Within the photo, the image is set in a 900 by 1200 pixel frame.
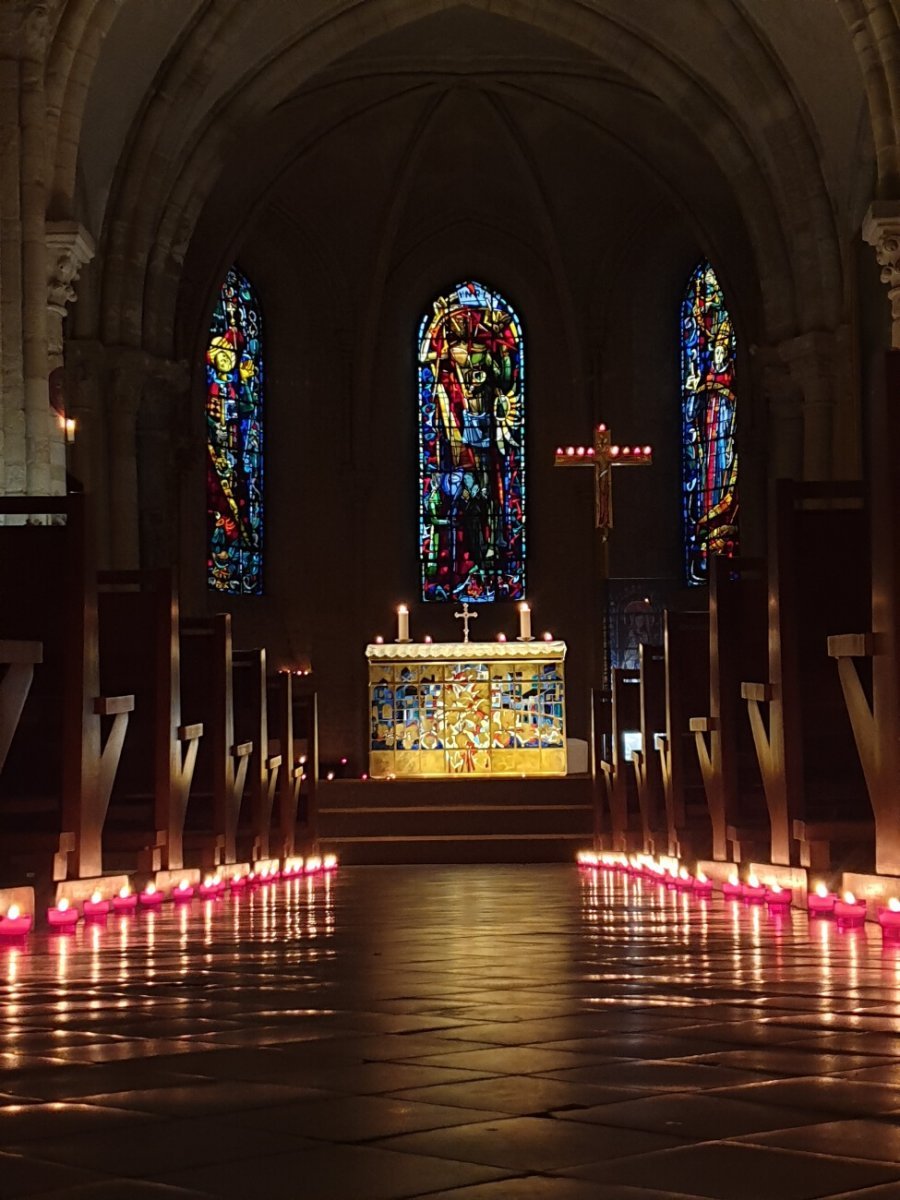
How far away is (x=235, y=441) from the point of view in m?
21.7

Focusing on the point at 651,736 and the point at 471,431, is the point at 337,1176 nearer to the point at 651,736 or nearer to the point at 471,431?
the point at 651,736

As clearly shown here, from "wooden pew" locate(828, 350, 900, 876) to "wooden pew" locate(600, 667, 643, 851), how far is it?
5.50 meters

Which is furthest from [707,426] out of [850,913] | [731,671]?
[850,913]

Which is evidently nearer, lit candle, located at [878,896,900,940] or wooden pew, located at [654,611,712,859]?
lit candle, located at [878,896,900,940]

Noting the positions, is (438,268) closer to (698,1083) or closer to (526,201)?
(526,201)

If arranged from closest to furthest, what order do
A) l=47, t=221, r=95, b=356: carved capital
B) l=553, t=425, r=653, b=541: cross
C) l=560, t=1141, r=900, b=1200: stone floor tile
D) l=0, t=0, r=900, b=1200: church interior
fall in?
l=560, t=1141, r=900, b=1200: stone floor tile < l=0, t=0, r=900, b=1200: church interior < l=47, t=221, r=95, b=356: carved capital < l=553, t=425, r=653, b=541: cross

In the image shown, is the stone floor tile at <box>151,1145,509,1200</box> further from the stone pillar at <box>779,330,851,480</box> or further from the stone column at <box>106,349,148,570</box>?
the stone pillar at <box>779,330,851,480</box>

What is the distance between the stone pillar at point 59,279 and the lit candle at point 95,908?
6.53 metres

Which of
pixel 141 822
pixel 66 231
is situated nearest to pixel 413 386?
pixel 66 231

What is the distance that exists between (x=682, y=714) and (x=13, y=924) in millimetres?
4107

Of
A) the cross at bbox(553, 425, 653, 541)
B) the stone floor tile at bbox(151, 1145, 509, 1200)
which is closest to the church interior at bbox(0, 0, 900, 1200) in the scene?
the stone floor tile at bbox(151, 1145, 509, 1200)

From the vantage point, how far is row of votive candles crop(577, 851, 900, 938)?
4590mm

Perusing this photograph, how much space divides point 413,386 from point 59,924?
706 inches

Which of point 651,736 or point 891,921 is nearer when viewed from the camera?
point 891,921
